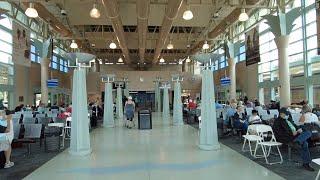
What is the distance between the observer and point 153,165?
655 centimetres

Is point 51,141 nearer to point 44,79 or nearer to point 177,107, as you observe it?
point 177,107

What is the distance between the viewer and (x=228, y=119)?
1117 centimetres

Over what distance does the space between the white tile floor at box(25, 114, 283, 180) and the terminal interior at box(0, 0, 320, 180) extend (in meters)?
0.02

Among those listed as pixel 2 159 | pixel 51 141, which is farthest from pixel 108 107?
pixel 2 159

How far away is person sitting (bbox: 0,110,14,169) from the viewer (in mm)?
6582

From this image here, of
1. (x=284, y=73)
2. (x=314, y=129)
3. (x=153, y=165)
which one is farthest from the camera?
(x=284, y=73)

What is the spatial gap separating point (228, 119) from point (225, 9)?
27.0 feet

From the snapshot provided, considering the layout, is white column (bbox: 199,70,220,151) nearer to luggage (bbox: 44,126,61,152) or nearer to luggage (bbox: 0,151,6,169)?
luggage (bbox: 44,126,61,152)

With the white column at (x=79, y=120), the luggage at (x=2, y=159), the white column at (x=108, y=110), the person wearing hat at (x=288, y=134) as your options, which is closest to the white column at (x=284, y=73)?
the white column at (x=108, y=110)

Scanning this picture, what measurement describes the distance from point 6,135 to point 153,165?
117 inches

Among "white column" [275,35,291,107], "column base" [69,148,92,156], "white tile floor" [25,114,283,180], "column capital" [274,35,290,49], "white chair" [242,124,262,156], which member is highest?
"column capital" [274,35,290,49]

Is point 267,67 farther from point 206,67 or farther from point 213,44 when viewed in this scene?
point 206,67

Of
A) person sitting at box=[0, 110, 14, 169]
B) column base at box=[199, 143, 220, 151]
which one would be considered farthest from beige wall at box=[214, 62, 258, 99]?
person sitting at box=[0, 110, 14, 169]

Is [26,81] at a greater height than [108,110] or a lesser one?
greater
